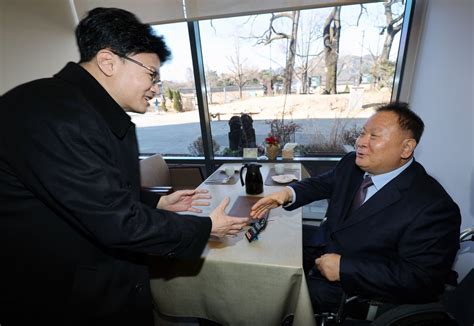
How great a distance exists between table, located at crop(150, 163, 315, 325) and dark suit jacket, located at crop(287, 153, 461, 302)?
25 centimetres

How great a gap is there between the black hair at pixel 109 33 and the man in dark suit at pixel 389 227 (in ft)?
3.29

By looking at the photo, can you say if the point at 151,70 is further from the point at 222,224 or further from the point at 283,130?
the point at 283,130

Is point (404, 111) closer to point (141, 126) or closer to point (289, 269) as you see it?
point (289, 269)

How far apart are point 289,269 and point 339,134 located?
7.55 ft

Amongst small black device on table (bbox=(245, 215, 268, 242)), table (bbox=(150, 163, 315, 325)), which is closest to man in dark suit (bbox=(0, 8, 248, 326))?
table (bbox=(150, 163, 315, 325))

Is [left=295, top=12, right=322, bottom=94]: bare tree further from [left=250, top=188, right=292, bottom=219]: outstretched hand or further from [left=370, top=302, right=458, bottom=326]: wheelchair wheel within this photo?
[left=370, top=302, right=458, bottom=326]: wheelchair wheel

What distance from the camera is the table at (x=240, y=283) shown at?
3.36 ft

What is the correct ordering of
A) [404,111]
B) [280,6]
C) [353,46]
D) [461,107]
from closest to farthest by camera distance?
[404,111]
[461,107]
[280,6]
[353,46]

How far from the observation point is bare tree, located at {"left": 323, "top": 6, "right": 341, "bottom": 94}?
2.48 meters

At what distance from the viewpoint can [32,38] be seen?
2574mm

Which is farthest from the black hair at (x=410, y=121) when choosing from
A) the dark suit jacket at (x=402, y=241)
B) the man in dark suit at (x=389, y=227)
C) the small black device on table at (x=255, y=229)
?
the small black device on table at (x=255, y=229)

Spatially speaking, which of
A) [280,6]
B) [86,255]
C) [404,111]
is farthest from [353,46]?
[86,255]

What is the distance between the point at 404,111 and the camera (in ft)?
3.93

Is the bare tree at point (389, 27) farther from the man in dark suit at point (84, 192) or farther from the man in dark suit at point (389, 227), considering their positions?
the man in dark suit at point (84, 192)
